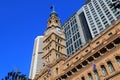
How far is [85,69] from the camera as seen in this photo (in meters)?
36.4

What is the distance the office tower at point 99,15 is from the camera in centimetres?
9101

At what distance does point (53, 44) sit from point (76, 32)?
50182mm

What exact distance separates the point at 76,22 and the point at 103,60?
3166 inches

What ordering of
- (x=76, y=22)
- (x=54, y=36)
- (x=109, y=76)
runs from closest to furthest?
1. (x=109, y=76)
2. (x=54, y=36)
3. (x=76, y=22)

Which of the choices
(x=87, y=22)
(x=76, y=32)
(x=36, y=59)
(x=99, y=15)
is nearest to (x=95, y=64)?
(x=99, y=15)

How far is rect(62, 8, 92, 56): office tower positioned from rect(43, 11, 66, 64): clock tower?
27618 mm

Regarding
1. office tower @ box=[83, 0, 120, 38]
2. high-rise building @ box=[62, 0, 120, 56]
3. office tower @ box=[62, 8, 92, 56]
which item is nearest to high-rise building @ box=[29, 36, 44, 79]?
office tower @ box=[62, 8, 92, 56]

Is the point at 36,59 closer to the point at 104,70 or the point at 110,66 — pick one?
the point at 104,70

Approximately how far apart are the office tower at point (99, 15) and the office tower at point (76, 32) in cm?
317

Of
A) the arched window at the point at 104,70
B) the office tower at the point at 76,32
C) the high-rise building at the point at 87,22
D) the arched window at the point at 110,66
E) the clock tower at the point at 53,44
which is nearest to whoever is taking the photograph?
the arched window at the point at 110,66

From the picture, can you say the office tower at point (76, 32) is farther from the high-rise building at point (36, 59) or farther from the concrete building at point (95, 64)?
the concrete building at point (95, 64)

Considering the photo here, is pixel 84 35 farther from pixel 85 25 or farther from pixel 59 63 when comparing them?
pixel 59 63

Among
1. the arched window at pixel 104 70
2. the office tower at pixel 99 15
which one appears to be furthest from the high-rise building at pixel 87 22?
the arched window at pixel 104 70

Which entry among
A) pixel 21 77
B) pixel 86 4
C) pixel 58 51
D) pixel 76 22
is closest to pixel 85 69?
pixel 21 77
